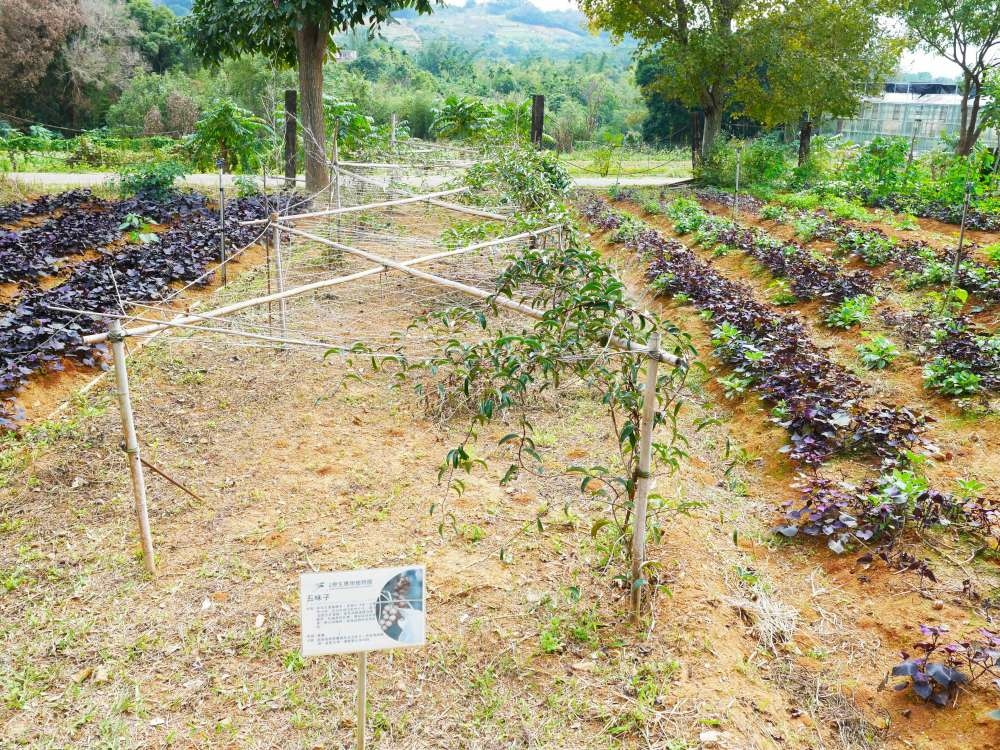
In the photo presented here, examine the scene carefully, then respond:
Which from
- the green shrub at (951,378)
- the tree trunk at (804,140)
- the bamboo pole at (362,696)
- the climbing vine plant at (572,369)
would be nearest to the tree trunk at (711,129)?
the tree trunk at (804,140)

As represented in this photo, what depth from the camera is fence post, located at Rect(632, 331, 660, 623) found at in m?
2.71

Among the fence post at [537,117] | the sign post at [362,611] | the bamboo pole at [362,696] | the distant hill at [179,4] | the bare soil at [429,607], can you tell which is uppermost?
the distant hill at [179,4]

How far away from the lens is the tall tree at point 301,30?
10227mm

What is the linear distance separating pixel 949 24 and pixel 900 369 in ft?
67.8

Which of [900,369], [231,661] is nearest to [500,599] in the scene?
[231,661]

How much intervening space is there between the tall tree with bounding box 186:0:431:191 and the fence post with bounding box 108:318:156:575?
7.40 meters

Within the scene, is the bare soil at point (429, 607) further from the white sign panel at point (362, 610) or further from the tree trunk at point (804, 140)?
the tree trunk at point (804, 140)

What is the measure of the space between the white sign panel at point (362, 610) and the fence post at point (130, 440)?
55.2 inches

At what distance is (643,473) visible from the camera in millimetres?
2809

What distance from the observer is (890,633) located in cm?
301

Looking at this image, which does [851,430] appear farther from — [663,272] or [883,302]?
[663,272]

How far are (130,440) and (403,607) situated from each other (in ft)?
5.22

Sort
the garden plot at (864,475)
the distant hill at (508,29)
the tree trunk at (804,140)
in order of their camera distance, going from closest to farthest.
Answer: the garden plot at (864,475), the tree trunk at (804,140), the distant hill at (508,29)

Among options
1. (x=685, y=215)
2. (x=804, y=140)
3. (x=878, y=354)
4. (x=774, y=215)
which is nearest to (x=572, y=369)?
(x=878, y=354)
